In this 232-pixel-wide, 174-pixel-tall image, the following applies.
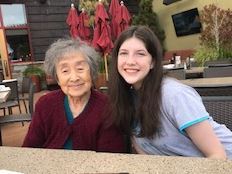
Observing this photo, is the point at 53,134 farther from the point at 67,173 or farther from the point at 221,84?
the point at 221,84

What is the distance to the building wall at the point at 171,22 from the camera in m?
11.1

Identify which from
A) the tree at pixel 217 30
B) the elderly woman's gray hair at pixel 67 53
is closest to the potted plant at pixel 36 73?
the tree at pixel 217 30

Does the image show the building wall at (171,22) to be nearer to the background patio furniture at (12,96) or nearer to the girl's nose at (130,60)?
the background patio furniture at (12,96)

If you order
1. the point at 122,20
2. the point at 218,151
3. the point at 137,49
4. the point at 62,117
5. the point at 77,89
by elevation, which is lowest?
the point at 218,151

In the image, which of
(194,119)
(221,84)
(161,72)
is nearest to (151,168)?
(194,119)

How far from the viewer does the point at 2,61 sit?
11.6 metres

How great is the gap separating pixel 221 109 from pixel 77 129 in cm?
74

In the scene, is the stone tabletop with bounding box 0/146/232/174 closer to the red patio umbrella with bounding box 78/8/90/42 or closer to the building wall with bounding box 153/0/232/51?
the red patio umbrella with bounding box 78/8/90/42

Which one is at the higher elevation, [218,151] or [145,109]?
[145,109]

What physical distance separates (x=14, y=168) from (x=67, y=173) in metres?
0.22

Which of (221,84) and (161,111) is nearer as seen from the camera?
(161,111)

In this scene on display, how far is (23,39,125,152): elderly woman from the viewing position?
1672 millimetres

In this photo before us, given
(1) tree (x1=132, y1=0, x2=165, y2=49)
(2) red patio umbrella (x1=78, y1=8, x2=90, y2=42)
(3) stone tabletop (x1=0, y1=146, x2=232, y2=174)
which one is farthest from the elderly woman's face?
(1) tree (x1=132, y1=0, x2=165, y2=49)

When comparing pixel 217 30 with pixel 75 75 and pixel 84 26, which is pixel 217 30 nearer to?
pixel 84 26
